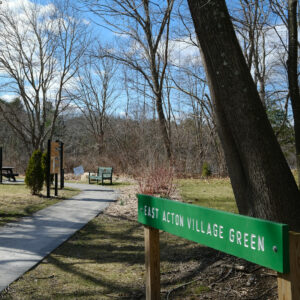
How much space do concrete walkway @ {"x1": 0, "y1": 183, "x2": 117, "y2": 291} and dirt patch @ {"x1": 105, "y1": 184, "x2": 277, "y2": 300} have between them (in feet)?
6.28

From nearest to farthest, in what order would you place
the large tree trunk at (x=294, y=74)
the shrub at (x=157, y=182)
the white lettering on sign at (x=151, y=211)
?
the white lettering on sign at (x=151, y=211)
the large tree trunk at (x=294, y=74)
the shrub at (x=157, y=182)

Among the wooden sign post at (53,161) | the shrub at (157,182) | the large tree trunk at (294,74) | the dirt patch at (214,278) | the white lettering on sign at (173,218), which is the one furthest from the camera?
the wooden sign post at (53,161)

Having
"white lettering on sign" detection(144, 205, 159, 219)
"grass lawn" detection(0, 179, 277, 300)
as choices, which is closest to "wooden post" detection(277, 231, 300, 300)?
"white lettering on sign" detection(144, 205, 159, 219)

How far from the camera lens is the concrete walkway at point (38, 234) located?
4828 mm

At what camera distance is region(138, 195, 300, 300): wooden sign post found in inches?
72.7

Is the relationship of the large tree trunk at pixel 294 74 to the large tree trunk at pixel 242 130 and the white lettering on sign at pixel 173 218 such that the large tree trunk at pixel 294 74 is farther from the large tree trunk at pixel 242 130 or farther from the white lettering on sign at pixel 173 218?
the white lettering on sign at pixel 173 218

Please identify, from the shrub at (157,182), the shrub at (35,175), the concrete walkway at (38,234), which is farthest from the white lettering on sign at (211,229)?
the shrub at (35,175)

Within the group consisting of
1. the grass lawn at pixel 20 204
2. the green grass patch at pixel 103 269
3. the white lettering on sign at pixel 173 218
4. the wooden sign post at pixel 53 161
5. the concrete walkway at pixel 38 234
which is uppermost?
the wooden sign post at pixel 53 161

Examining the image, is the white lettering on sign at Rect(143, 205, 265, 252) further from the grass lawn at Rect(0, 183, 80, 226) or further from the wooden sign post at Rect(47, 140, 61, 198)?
the wooden sign post at Rect(47, 140, 61, 198)

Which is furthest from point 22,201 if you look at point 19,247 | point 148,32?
point 148,32

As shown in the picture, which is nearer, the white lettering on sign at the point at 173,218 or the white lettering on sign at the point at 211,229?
the white lettering on sign at the point at 211,229

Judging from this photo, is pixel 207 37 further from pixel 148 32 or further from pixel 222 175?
pixel 148 32

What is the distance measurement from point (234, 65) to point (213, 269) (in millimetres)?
2325

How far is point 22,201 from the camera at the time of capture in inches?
435
